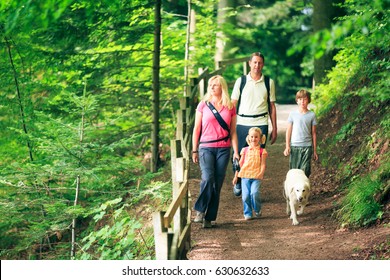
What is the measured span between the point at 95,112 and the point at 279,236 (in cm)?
714

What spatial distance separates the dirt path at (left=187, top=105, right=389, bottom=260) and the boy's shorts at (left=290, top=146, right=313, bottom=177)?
2.05 feet

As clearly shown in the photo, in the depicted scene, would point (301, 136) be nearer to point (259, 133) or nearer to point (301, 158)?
point (301, 158)

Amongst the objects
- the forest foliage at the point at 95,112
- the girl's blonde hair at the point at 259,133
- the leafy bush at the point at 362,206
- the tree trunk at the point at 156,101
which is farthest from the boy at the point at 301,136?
the tree trunk at the point at 156,101

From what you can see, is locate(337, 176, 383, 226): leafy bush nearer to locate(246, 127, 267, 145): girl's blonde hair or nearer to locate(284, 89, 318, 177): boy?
locate(284, 89, 318, 177): boy

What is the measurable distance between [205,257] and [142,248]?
1.49 meters

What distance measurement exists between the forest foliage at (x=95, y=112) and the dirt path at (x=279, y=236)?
0.46 metres

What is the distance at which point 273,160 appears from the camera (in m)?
14.7

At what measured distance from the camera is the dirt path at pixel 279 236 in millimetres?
8953

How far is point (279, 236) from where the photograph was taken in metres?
9.72

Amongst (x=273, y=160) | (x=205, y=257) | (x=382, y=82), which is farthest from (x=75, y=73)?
(x=382, y=82)

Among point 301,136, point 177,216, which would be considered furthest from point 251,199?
point 177,216

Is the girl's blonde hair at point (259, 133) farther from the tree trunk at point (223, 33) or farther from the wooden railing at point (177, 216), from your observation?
the tree trunk at point (223, 33)

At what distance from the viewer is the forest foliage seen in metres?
10.7
